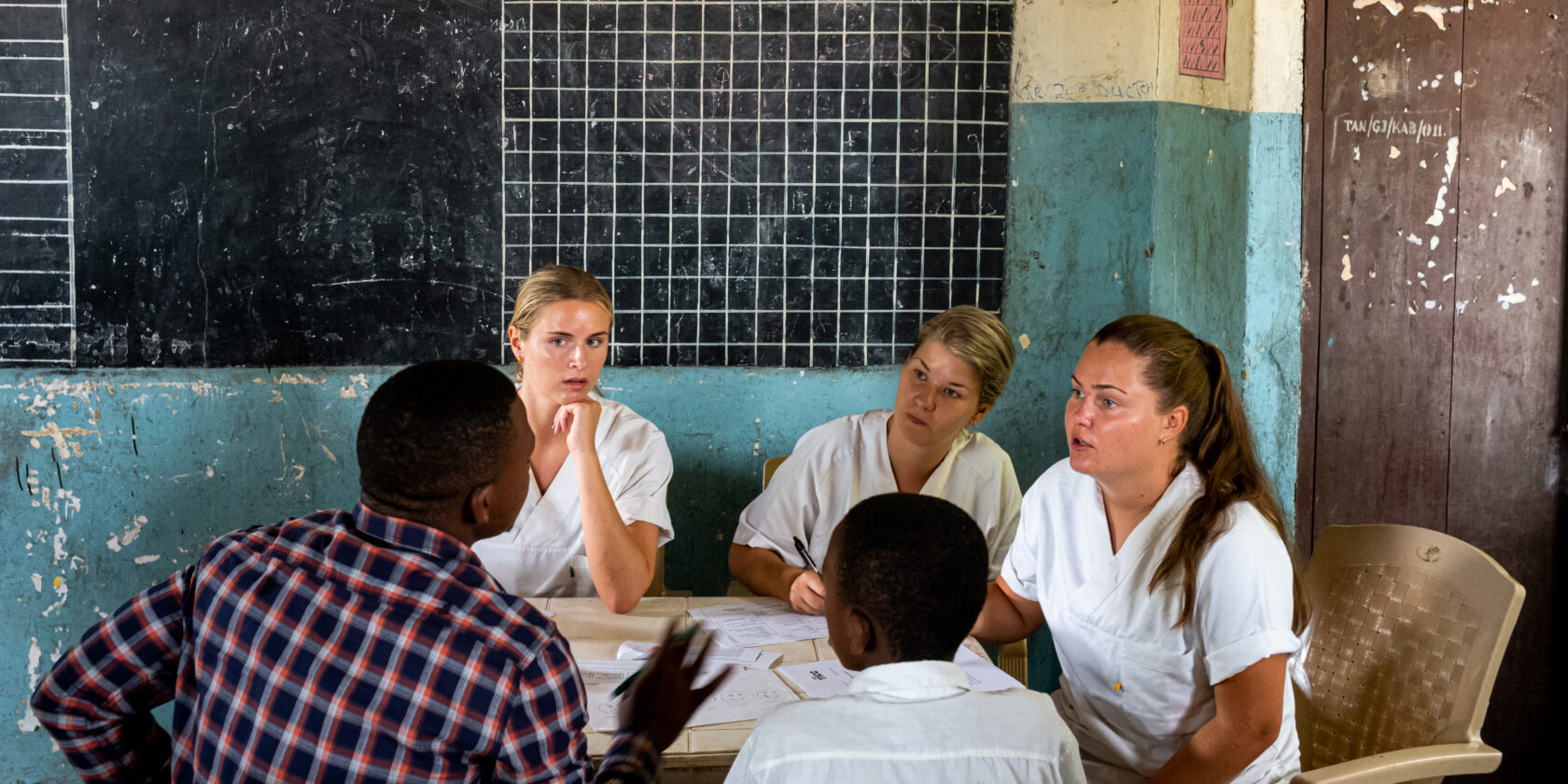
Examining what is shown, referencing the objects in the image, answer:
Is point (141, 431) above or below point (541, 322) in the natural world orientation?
below

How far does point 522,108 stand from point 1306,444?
2.26 metres

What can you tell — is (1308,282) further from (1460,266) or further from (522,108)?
(522,108)

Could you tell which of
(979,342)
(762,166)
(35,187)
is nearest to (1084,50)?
(762,166)

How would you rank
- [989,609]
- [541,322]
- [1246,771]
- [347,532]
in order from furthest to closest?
[541,322]
[989,609]
[1246,771]
[347,532]

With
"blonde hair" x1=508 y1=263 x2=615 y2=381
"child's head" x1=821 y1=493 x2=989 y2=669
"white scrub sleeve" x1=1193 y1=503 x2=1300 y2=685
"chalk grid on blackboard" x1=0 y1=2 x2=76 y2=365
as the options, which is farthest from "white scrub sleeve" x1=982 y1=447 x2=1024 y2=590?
"chalk grid on blackboard" x1=0 y1=2 x2=76 y2=365

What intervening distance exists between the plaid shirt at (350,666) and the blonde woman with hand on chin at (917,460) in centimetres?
131

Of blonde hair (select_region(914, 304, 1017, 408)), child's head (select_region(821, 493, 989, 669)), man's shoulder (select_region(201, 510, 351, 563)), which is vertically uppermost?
blonde hair (select_region(914, 304, 1017, 408))

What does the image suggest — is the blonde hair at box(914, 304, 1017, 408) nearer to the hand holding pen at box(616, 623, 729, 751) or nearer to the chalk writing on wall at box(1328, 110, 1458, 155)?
the chalk writing on wall at box(1328, 110, 1458, 155)

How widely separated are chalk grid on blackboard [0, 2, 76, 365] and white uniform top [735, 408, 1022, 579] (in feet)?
6.49

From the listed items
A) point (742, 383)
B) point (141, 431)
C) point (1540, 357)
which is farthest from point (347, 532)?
point (1540, 357)

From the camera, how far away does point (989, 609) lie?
210cm

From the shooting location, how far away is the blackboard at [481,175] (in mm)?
2871

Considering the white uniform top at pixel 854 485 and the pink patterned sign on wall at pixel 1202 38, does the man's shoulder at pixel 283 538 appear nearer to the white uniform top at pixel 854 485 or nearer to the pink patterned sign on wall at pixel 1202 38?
the white uniform top at pixel 854 485

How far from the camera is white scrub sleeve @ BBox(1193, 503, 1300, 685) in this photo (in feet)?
5.28
